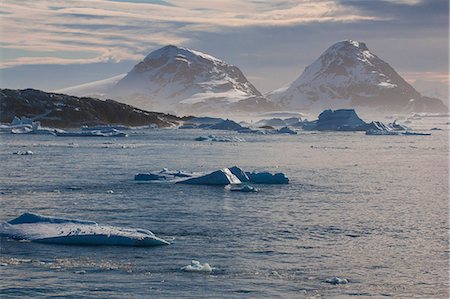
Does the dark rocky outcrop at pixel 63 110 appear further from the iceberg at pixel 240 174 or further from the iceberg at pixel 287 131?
the iceberg at pixel 240 174

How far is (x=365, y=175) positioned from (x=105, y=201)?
19.7 meters

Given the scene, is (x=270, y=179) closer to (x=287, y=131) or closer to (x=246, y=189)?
(x=246, y=189)

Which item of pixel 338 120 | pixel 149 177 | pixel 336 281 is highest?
pixel 338 120

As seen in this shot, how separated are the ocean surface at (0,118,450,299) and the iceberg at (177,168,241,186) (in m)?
1.12

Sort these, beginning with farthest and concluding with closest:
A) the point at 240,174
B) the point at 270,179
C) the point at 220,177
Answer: the point at 240,174 < the point at 270,179 < the point at 220,177

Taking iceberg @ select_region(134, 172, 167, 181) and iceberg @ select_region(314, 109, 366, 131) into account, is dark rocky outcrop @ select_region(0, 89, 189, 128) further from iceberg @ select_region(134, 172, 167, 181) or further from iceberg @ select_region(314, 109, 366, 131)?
iceberg @ select_region(134, 172, 167, 181)

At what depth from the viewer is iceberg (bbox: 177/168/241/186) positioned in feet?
120

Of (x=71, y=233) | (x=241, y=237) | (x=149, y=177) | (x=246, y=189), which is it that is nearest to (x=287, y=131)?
(x=149, y=177)

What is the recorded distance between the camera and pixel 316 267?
64.9ft

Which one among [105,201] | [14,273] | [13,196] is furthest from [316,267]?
[13,196]

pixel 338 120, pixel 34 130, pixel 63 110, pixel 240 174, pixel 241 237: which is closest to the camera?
pixel 241 237

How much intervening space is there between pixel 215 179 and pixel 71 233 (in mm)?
15178

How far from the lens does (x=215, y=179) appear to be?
121 ft

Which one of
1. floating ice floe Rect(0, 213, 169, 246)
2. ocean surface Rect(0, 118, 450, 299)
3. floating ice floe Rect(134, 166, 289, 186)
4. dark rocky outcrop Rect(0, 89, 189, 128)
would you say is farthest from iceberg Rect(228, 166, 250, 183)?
dark rocky outcrop Rect(0, 89, 189, 128)
